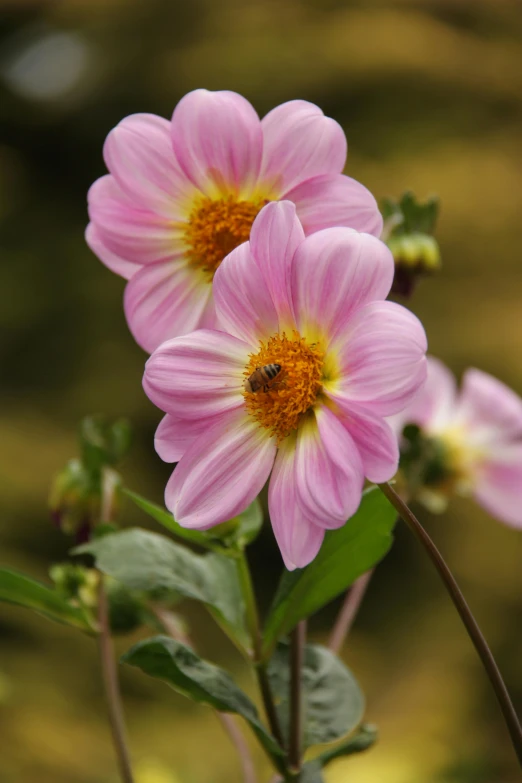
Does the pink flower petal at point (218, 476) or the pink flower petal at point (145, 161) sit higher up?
the pink flower petal at point (145, 161)

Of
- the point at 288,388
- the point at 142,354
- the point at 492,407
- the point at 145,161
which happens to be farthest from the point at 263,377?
the point at 142,354

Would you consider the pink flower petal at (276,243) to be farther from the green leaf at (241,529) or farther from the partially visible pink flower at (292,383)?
the green leaf at (241,529)

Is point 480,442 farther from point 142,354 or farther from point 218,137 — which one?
point 142,354

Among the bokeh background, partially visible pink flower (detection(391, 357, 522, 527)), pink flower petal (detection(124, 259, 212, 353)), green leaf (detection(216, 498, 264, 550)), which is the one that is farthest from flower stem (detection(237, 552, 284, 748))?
the bokeh background

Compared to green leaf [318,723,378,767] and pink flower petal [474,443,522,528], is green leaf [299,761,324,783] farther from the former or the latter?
pink flower petal [474,443,522,528]

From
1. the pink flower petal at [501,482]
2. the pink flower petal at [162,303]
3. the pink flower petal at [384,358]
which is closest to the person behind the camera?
the pink flower petal at [384,358]

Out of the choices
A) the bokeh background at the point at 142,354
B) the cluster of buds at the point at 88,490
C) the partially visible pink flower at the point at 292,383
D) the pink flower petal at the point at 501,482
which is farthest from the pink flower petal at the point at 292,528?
the bokeh background at the point at 142,354

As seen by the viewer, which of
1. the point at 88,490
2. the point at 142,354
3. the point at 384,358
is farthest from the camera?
the point at 142,354
